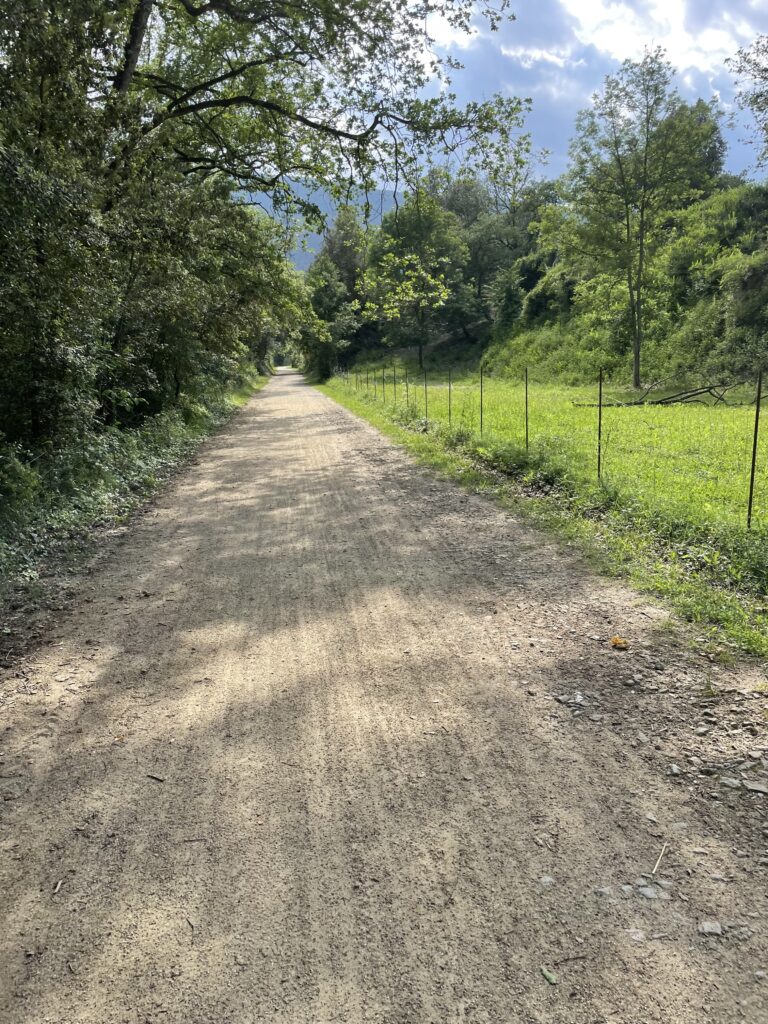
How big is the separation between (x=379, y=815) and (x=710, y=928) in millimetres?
1305

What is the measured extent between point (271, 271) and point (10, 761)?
16.1m

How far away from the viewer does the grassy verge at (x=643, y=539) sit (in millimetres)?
4379

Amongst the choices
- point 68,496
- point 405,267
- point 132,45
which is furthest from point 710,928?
point 405,267

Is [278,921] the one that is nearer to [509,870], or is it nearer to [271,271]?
[509,870]

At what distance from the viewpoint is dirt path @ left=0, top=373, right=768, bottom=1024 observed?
1.95 metres

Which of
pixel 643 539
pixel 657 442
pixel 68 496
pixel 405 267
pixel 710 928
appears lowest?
pixel 710 928

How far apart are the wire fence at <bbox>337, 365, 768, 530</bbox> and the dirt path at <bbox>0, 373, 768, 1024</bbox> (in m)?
2.73

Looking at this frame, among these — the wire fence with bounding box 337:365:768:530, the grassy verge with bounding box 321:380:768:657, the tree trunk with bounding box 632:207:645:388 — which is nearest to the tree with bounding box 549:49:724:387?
the tree trunk with bounding box 632:207:645:388

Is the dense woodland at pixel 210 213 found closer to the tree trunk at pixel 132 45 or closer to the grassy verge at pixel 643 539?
the tree trunk at pixel 132 45

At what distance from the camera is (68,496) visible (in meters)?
7.83

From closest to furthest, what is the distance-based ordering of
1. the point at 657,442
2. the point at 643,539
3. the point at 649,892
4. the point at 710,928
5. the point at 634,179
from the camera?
the point at 710,928, the point at 649,892, the point at 643,539, the point at 657,442, the point at 634,179

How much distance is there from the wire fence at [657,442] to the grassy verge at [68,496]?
6302mm

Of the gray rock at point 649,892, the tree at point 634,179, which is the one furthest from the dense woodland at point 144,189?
the tree at point 634,179

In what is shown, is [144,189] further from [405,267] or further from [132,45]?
[405,267]
